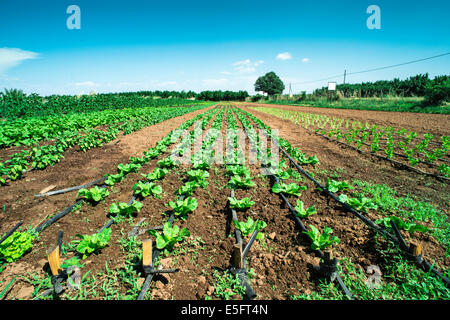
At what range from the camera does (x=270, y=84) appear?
288 ft

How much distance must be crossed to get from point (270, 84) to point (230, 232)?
9344 centimetres

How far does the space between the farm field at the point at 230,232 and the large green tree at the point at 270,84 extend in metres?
88.5

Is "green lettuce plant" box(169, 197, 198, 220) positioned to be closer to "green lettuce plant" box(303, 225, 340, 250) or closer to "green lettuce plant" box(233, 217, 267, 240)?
"green lettuce plant" box(233, 217, 267, 240)

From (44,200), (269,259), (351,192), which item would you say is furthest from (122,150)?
(351,192)

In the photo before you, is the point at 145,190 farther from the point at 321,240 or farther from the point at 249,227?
the point at 321,240

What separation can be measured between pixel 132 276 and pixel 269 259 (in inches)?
66.2

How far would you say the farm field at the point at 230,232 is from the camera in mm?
2176

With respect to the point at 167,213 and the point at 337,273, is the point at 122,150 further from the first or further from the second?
the point at 337,273

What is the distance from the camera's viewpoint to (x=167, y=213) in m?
3.57

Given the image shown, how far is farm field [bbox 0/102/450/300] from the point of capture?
85.7 inches

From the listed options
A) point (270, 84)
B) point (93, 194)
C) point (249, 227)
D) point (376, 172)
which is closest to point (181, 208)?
point (249, 227)

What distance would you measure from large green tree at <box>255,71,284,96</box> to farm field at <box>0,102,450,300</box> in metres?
88.5

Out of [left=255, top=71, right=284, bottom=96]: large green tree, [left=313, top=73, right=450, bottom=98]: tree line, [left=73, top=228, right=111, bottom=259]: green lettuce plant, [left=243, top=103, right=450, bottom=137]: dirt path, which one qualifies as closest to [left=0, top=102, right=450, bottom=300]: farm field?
[left=73, top=228, right=111, bottom=259]: green lettuce plant

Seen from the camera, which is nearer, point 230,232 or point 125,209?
point 230,232
